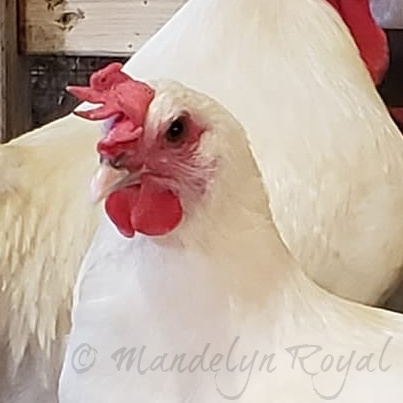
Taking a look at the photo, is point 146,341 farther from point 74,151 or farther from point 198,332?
point 74,151

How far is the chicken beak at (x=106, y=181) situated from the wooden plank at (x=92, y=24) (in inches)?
30.2

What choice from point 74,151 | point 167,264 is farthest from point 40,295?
point 167,264

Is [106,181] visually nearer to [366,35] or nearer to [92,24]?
[366,35]

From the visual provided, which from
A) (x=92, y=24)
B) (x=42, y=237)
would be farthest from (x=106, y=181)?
(x=92, y=24)

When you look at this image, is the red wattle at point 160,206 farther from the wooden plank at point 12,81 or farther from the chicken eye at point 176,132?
the wooden plank at point 12,81

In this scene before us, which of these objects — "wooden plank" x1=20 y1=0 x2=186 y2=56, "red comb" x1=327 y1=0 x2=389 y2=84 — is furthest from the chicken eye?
"wooden plank" x1=20 y1=0 x2=186 y2=56

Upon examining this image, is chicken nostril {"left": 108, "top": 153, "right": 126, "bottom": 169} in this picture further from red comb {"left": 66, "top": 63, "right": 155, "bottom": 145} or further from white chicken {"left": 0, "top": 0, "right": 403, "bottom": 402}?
white chicken {"left": 0, "top": 0, "right": 403, "bottom": 402}

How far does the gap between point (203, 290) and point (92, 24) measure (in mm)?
810

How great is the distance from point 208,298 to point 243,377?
0.24ft

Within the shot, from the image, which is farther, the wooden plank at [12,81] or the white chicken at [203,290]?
the wooden plank at [12,81]

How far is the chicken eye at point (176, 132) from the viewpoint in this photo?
89 centimetres

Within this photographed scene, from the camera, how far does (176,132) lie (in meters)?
0.89

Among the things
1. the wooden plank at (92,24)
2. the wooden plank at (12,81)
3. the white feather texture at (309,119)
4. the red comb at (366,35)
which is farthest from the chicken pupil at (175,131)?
the wooden plank at (12,81)

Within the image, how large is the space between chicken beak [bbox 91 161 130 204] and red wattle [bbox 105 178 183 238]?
0.07 feet
